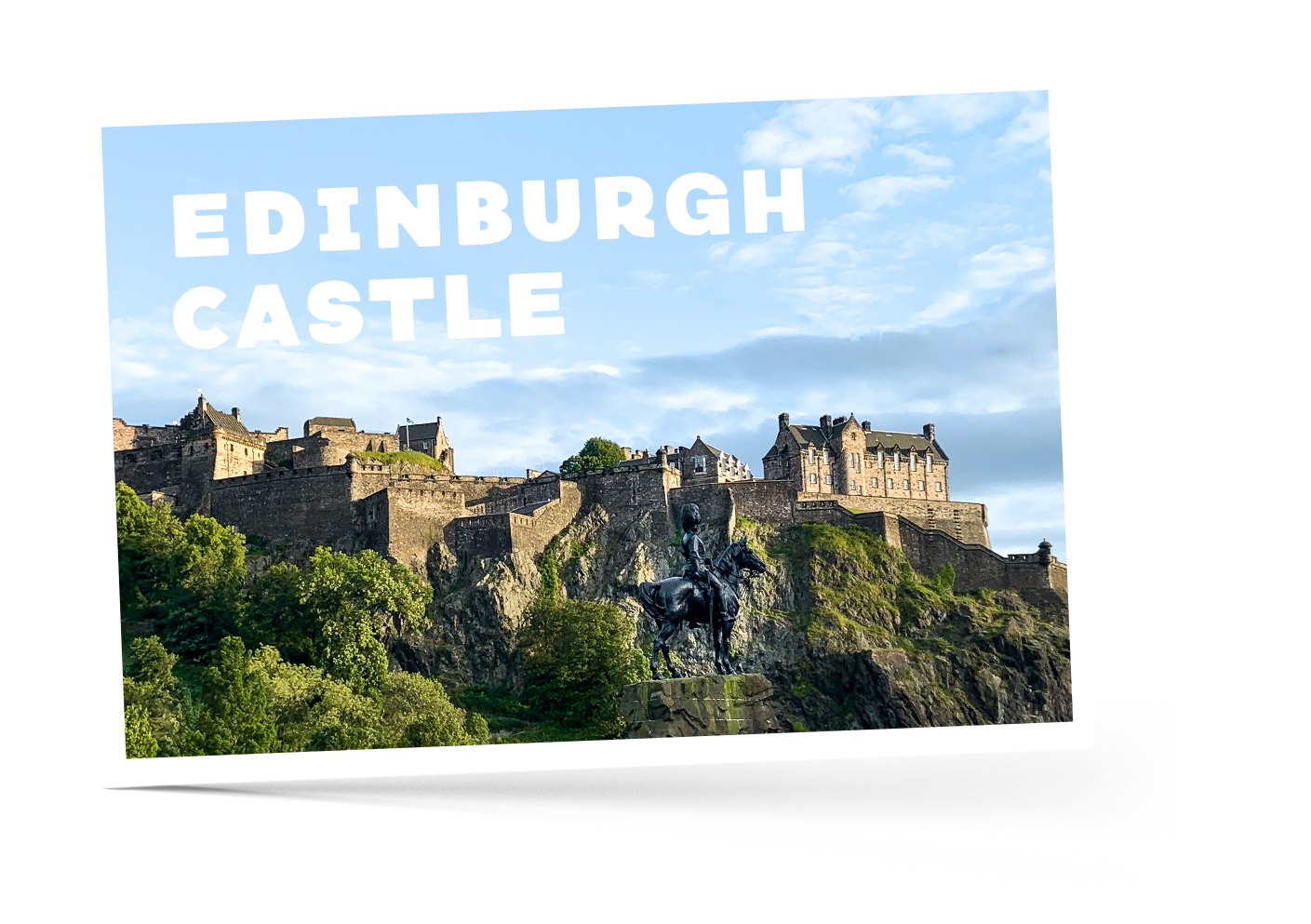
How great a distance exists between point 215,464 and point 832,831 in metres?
26.2

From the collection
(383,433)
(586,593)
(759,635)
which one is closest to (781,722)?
(759,635)

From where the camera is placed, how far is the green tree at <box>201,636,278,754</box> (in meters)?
29.4

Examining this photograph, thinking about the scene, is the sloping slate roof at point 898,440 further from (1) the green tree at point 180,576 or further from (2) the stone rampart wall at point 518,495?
(1) the green tree at point 180,576

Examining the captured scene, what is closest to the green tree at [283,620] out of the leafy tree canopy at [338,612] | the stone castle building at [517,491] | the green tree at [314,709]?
the leafy tree canopy at [338,612]

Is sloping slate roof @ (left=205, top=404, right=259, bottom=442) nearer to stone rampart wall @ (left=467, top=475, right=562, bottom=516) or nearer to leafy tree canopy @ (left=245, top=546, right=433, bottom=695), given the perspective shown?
leafy tree canopy @ (left=245, top=546, right=433, bottom=695)

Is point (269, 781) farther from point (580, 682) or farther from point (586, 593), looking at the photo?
point (586, 593)

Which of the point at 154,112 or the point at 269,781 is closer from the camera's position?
the point at 269,781

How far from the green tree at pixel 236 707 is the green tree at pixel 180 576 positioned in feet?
7.55

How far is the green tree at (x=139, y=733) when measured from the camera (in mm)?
27547

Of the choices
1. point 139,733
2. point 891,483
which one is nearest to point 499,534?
point 891,483

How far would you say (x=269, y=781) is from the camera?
16.5 metres

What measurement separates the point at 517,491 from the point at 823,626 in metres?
8.01

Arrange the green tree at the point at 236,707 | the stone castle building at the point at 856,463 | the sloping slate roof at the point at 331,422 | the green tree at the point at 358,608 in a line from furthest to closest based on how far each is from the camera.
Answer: the stone castle building at the point at 856,463 → the sloping slate roof at the point at 331,422 → the green tree at the point at 358,608 → the green tree at the point at 236,707

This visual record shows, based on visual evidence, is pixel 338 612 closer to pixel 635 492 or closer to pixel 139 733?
pixel 139 733
